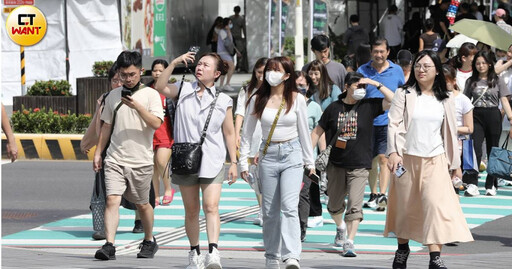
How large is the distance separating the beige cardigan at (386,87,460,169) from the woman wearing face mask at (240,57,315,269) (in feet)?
2.47

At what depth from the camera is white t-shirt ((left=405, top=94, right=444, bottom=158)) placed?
8680 mm

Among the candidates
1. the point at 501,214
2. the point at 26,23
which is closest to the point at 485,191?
the point at 501,214

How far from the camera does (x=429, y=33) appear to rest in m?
24.0

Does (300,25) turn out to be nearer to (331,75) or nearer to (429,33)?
(429,33)

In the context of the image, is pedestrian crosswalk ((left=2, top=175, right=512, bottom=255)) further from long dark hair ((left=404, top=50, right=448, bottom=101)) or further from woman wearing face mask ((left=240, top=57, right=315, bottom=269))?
long dark hair ((left=404, top=50, right=448, bottom=101))

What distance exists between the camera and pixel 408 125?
8719 mm

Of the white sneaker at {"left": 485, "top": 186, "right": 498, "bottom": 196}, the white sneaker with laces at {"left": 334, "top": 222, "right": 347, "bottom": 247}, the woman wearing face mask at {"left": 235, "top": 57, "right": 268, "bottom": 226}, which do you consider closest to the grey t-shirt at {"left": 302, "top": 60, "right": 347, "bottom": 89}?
the woman wearing face mask at {"left": 235, "top": 57, "right": 268, "bottom": 226}

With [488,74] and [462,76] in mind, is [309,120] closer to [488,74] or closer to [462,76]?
[488,74]

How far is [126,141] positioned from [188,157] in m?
1.08

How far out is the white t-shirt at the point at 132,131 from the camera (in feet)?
32.1

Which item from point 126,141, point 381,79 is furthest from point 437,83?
point 381,79

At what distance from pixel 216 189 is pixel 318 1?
13.9m

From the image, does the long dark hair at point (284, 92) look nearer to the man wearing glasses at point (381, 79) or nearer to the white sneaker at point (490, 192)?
the man wearing glasses at point (381, 79)

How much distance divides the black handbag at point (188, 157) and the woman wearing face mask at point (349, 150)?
5.88ft
